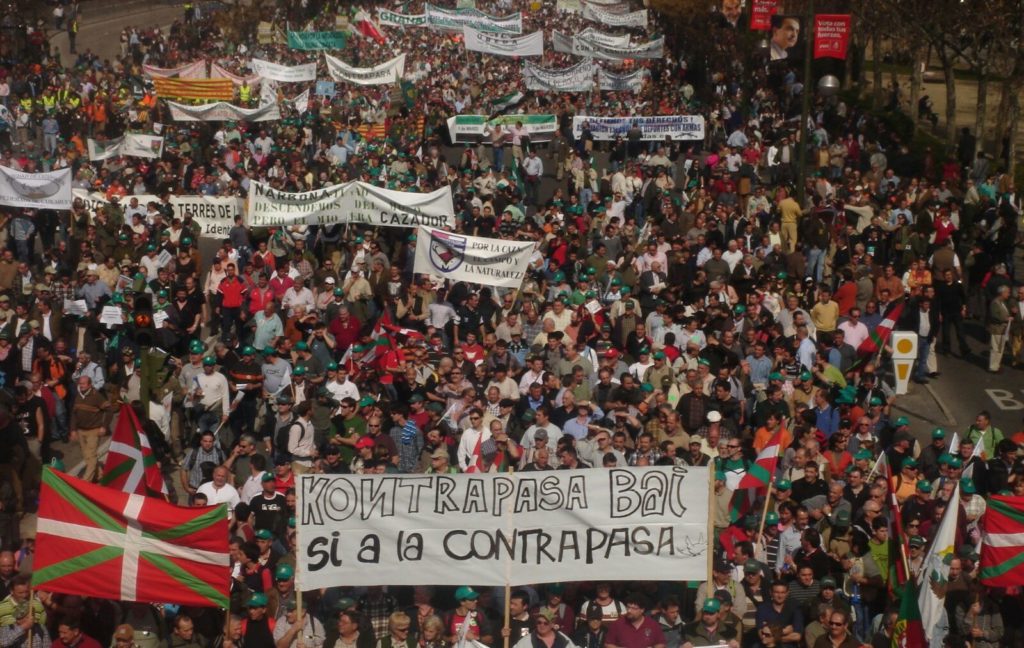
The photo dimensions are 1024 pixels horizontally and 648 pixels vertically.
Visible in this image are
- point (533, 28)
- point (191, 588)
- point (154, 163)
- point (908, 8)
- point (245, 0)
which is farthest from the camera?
point (245, 0)

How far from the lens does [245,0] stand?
62625mm

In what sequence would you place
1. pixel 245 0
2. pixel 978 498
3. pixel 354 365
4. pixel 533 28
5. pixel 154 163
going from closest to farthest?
pixel 978 498 → pixel 354 365 → pixel 154 163 → pixel 533 28 → pixel 245 0

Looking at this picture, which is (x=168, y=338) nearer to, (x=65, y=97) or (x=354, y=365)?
(x=354, y=365)

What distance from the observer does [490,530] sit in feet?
37.2

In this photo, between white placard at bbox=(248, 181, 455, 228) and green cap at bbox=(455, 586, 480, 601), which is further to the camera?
white placard at bbox=(248, 181, 455, 228)

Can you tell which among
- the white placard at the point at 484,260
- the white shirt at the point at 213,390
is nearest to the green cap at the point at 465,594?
the white shirt at the point at 213,390

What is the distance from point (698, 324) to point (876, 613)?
589 centimetres

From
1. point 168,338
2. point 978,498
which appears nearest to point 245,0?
point 168,338

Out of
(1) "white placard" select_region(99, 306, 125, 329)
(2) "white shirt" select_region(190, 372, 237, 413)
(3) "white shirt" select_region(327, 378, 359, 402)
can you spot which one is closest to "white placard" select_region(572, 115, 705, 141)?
(1) "white placard" select_region(99, 306, 125, 329)

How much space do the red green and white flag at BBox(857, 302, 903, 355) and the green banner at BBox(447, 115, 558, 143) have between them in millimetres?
13120

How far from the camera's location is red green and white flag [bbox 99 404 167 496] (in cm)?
1250

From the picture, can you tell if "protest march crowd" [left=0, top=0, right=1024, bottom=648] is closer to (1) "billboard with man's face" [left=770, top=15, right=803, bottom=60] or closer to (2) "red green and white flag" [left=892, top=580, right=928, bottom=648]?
(2) "red green and white flag" [left=892, top=580, right=928, bottom=648]

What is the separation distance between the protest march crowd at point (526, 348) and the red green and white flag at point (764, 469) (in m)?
0.03

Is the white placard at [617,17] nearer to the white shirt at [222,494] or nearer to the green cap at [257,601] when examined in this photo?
the white shirt at [222,494]
